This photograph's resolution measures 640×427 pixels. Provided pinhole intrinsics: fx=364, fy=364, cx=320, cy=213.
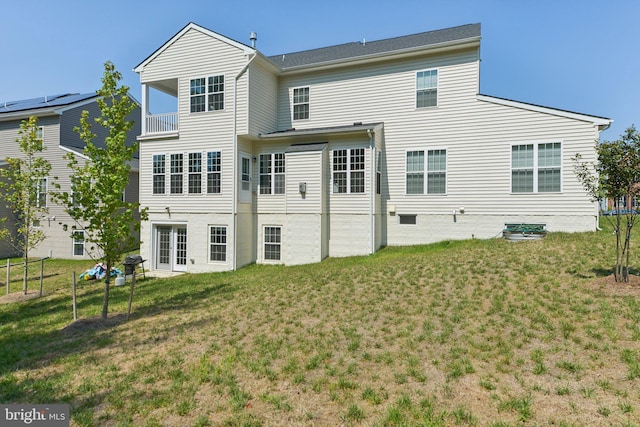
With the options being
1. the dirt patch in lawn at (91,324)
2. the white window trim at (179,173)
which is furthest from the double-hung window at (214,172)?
the dirt patch in lawn at (91,324)

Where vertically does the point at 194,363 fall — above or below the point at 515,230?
below

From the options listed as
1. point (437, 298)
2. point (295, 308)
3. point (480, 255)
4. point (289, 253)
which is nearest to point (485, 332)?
point (437, 298)

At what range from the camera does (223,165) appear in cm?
1652

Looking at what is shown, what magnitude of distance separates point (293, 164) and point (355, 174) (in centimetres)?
280

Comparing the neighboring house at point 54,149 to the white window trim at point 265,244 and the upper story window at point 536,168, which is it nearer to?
the white window trim at point 265,244

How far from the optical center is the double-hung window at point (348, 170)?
15.9 m

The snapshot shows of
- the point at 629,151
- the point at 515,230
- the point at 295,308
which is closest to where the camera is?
the point at 629,151

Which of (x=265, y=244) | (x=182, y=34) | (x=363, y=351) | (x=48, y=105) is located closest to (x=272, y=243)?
(x=265, y=244)

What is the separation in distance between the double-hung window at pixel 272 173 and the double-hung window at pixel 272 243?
6.01 feet

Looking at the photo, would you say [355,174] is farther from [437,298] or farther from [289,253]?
[437,298]

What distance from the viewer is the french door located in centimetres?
1753

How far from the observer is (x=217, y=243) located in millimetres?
16703

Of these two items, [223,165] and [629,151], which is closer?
[629,151]

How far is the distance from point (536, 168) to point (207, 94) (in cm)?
1454
